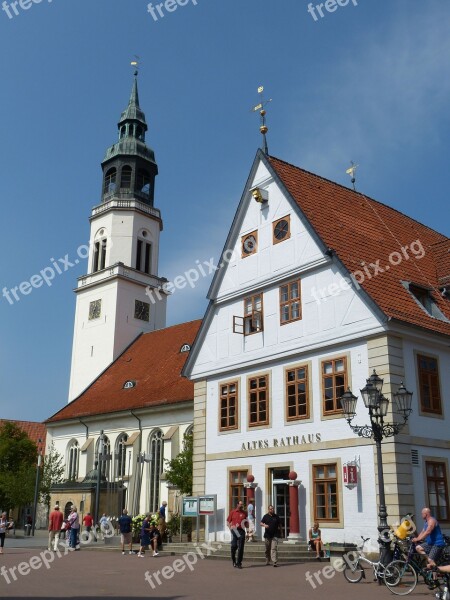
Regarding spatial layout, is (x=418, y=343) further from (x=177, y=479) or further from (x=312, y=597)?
(x=177, y=479)

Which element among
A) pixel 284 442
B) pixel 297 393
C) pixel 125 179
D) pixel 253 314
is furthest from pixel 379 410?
pixel 125 179

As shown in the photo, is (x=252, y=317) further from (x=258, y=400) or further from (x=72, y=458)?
(x=72, y=458)

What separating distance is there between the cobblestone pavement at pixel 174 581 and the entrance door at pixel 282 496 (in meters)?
3.69

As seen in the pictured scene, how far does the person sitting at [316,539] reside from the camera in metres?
20.6

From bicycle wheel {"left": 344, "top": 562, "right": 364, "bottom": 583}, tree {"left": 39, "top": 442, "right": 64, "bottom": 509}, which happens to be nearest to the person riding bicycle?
bicycle wheel {"left": 344, "top": 562, "right": 364, "bottom": 583}

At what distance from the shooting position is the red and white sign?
69.6ft

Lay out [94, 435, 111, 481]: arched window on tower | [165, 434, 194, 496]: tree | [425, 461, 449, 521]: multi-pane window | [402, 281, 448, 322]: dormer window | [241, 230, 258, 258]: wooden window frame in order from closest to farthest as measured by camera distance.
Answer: [425, 461, 449, 521]: multi-pane window
[402, 281, 448, 322]: dormer window
[241, 230, 258, 258]: wooden window frame
[165, 434, 194, 496]: tree
[94, 435, 111, 481]: arched window on tower

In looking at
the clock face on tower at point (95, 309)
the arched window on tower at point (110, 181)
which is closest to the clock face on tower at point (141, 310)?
the clock face on tower at point (95, 309)

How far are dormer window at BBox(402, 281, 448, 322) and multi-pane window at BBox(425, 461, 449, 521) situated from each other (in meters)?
5.19

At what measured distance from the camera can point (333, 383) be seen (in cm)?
2314

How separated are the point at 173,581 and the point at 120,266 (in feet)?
128

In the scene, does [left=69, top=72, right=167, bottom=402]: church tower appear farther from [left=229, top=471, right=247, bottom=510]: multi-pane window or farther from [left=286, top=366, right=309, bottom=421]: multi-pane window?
[left=286, top=366, right=309, bottom=421]: multi-pane window

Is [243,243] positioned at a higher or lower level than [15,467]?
higher

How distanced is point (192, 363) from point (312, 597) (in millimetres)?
16866
